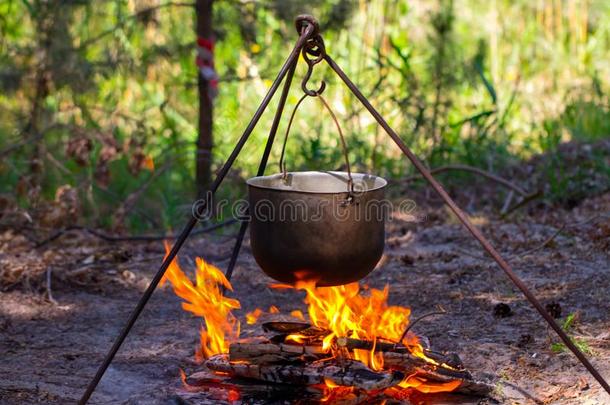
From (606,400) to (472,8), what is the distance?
690 cm

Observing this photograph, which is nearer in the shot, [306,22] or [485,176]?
[306,22]

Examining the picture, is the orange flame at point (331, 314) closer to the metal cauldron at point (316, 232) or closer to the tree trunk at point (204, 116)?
the metal cauldron at point (316, 232)

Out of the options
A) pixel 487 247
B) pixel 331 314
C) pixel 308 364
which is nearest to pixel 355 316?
pixel 331 314

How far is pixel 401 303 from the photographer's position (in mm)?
4059

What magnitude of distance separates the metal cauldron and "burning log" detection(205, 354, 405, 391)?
29cm

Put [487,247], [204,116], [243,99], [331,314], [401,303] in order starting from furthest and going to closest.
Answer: [243,99] < [204,116] < [401,303] < [331,314] < [487,247]

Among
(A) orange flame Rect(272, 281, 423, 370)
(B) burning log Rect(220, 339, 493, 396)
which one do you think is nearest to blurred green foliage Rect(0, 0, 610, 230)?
(A) orange flame Rect(272, 281, 423, 370)

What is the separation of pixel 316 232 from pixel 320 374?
48cm

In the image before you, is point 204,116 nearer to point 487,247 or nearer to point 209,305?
point 209,305

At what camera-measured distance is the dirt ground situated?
3.12 metres

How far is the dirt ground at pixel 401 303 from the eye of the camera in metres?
3.12

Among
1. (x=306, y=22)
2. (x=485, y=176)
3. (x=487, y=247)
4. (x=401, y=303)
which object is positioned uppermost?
(x=306, y=22)

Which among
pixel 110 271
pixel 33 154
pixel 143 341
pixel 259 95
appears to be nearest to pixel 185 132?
pixel 259 95

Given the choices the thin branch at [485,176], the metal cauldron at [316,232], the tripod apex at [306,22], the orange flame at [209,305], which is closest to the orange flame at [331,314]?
the orange flame at [209,305]
